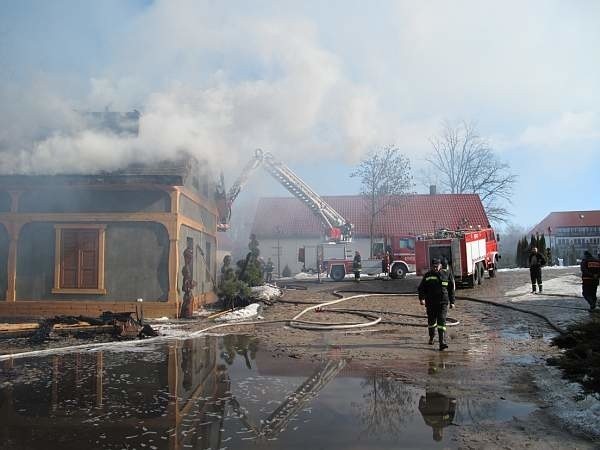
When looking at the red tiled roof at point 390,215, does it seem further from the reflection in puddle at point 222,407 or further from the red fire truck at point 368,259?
the reflection in puddle at point 222,407

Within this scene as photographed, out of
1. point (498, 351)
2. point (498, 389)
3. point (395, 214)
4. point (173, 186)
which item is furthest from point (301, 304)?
point (395, 214)

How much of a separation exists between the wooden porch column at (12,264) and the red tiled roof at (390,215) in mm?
25734

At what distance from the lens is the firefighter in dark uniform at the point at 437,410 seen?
461 centimetres

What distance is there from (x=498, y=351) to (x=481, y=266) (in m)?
13.5

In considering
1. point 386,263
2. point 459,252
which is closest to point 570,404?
point 459,252

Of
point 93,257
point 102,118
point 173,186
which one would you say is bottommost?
point 93,257

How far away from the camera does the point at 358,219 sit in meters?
41.4

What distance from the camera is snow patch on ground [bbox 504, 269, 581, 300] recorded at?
1563 cm

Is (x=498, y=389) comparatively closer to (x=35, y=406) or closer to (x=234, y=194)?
(x=35, y=406)

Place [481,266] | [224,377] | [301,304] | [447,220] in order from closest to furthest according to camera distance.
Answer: [224,377], [301,304], [481,266], [447,220]

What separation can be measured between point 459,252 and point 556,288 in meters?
3.50

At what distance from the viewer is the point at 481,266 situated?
69.1 feet

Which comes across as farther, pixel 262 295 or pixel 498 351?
pixel 262 295

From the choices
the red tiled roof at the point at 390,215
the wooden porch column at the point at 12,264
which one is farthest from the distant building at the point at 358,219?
the wooden porch column at the point at 12,264
